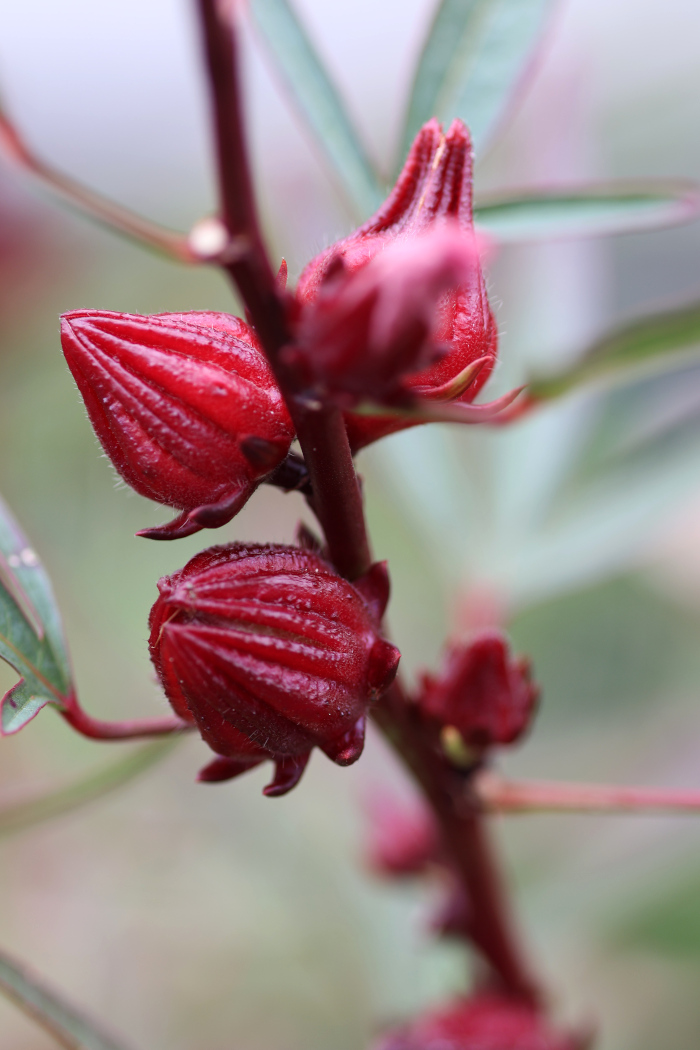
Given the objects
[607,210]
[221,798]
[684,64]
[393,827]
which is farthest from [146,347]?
[684,64]

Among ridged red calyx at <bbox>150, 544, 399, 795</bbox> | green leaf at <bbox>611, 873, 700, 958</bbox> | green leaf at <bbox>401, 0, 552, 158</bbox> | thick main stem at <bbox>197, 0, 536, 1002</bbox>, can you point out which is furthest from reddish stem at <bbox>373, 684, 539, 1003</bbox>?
green leaf at <bbox>611, 873, 700, 958</bbox>

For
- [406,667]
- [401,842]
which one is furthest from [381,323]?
[406,667]

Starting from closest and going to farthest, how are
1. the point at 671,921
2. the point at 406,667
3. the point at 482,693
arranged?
1. the point at 482,693
2. the point at 671,921
3. the point at 406,667

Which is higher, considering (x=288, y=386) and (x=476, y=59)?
(x=476, y=59)

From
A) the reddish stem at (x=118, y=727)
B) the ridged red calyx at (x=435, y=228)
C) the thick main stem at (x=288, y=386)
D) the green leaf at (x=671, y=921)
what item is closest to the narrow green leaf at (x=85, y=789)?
the reddish stem at (x=118, y=727)

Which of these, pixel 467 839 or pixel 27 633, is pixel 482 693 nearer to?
pixel 467 839

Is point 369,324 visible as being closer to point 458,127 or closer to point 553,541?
point 458,127
